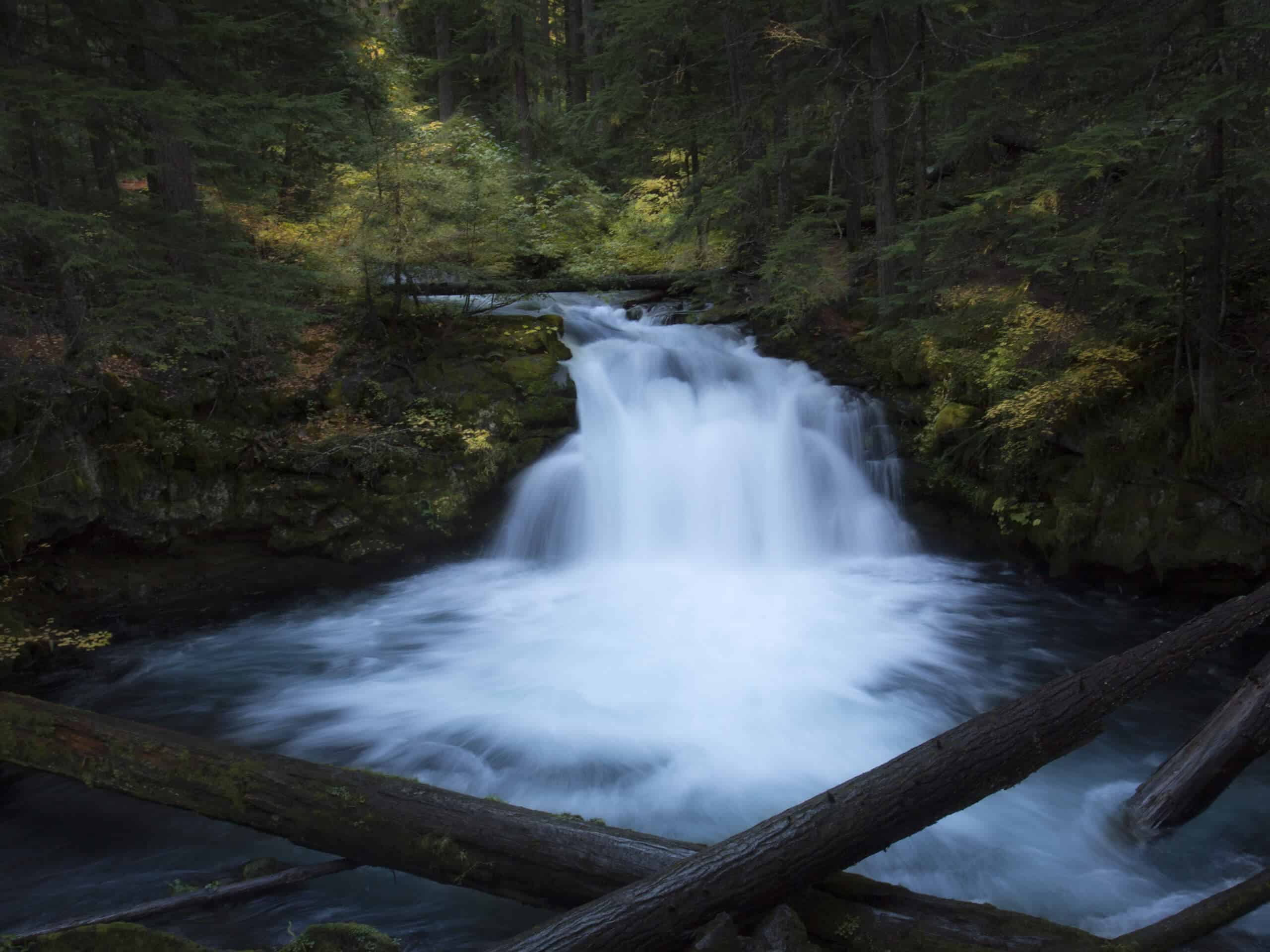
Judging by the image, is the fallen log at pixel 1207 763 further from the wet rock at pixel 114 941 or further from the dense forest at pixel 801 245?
the wet rock at pixel 114 941

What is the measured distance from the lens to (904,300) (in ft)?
33.4

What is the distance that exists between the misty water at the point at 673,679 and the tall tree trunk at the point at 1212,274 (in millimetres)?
2207

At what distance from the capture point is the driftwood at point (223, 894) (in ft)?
12.6

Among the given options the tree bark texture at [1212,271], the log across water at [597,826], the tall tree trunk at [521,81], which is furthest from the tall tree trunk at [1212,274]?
the tall tree trunk at [521,81]

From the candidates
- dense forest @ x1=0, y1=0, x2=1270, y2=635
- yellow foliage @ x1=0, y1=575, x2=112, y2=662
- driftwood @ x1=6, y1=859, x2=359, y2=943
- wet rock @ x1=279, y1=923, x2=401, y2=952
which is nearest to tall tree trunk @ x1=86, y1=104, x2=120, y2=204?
dense forest @ x1=0, y1=0, x2=1270, y2=635

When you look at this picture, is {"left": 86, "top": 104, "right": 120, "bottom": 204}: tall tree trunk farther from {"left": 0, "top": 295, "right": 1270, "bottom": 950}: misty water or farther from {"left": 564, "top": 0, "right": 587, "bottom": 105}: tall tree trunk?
{"left": 564, "top": 0, "right": 587, "bottom": 105}: tall tree trunk

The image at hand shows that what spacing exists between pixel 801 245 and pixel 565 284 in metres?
3.94

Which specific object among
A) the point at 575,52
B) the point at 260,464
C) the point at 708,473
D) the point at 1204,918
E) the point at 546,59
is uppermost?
the point at 575,52

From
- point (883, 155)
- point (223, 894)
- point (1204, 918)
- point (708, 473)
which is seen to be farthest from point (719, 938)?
point (883, 155)

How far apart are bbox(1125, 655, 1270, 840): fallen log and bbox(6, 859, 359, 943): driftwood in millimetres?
4731

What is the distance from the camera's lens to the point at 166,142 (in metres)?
8.99

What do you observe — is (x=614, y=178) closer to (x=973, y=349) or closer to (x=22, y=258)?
(x=973, y=349)

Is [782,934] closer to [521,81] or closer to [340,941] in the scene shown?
[340,941]

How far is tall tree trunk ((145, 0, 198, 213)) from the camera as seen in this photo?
8214mm
